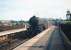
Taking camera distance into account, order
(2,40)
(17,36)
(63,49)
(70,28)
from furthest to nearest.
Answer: (17,36) < (2,40) < (70,28) < (63,49)

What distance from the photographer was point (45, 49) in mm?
23375

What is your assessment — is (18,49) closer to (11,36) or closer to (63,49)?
(63,49)

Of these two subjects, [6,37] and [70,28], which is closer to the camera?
[70,28]

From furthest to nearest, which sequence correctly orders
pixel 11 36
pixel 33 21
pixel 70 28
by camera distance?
1. pixel 33 21
2. pixel 11 36
3. pixel 70 28

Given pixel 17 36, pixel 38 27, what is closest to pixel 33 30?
pixel 38 27

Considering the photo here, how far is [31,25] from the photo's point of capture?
266 ft

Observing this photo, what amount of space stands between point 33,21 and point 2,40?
3218cm

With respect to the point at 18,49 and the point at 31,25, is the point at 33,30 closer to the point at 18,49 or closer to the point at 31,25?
the point at 31,25

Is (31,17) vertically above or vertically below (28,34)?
above

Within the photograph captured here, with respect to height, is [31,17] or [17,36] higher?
[31,17]

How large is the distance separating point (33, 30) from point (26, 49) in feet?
174

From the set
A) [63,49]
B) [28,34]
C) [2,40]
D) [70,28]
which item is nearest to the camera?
[63,49]

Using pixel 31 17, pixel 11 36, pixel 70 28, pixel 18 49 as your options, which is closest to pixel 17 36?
pixel 11 36

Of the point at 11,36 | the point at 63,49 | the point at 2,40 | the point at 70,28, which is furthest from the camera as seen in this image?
the point at 11,36
